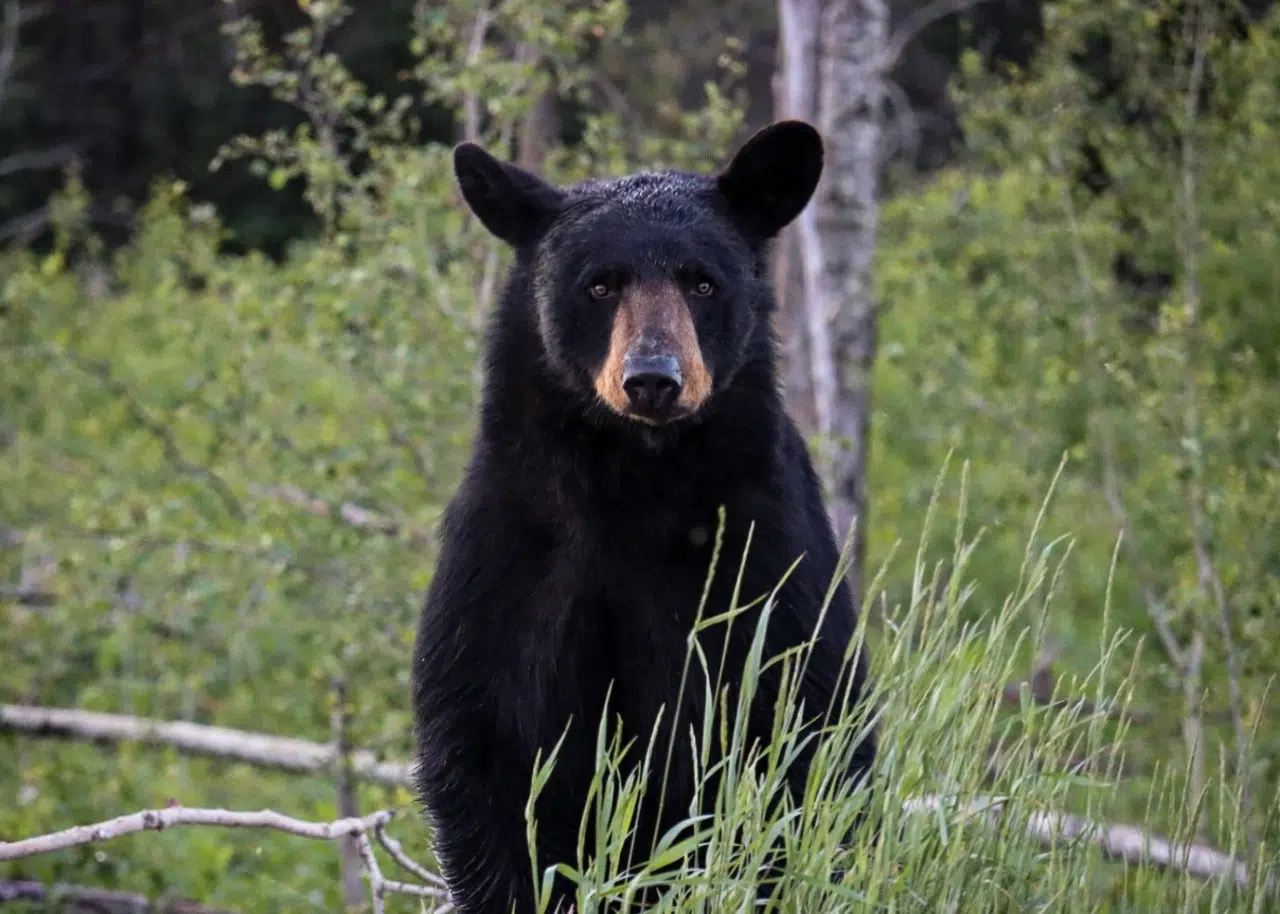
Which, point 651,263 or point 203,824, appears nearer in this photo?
point 203,824

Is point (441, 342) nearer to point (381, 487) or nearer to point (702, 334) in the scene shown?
point (381, 487)

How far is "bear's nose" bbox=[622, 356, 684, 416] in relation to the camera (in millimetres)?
3123

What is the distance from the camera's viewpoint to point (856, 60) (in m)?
5.78

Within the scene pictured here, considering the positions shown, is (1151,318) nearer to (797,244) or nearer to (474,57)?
(797,244)

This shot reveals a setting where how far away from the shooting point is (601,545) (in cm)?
328

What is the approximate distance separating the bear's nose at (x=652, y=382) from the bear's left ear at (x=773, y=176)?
61 centimetres

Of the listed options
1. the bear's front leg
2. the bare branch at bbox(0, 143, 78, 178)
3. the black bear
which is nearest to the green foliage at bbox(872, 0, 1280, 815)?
the black bear

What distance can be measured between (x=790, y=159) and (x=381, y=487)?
261cm

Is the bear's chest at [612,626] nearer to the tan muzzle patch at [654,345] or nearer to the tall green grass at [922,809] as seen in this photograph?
the tan muzzle patch at [654,345]

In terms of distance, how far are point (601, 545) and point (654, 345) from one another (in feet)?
1.25

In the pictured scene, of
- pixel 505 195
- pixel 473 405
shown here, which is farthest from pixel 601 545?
pixel 473 405

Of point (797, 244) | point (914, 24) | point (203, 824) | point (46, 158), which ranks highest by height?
point (914, 24)

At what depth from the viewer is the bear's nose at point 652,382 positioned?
312 cm

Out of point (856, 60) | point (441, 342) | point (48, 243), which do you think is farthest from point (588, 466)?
point (48, 243)
